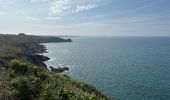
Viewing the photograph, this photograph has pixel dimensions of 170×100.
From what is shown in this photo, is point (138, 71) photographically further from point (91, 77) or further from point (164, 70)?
point (91, 77)

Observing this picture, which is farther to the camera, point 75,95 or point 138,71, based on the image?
point 138,71

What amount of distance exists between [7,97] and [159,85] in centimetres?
6365

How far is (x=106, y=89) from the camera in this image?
7612 centimetres

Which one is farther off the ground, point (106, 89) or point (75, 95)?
point (75, 95)

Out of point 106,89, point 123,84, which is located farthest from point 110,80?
point 106,89

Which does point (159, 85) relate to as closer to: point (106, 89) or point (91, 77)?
point (106, 89)

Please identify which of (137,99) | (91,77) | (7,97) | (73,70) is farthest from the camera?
(73,70)

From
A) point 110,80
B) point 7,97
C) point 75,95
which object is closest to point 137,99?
point 110,80

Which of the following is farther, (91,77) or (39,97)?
(91,77)

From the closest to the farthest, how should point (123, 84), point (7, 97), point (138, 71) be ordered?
point (7, 97) → point (123, 84) → point (138, 71)

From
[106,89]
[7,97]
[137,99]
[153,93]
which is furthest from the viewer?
[106,89]

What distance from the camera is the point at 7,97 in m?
24.9

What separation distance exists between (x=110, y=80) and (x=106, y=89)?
13.4 m

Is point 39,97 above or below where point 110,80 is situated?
above
